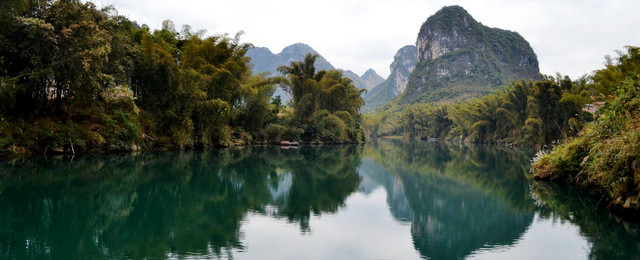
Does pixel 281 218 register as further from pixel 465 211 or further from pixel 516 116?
pixel 516 116

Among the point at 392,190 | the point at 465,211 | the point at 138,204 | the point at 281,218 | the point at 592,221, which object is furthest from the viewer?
the point at 392,190

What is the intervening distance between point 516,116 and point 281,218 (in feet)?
146

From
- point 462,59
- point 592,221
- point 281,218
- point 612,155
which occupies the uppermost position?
point 462,59

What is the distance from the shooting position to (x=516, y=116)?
153 ft

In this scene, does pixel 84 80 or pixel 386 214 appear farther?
pixel 84 80

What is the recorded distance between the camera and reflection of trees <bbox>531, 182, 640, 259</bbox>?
660 cm

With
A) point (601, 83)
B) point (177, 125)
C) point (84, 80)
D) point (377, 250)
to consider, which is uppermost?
point (601, 83)

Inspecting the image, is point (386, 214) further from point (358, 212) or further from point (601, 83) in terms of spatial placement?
point (601, 83)

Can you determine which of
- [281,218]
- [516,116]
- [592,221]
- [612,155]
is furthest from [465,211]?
[516,116]

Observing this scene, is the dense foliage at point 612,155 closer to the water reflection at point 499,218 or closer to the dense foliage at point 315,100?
the water reflection at point 499,218

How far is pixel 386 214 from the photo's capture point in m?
9.36

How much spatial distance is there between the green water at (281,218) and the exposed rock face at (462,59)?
338 ft

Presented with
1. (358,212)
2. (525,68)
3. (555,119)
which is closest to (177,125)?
(358,212)

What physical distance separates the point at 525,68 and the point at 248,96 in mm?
145003
